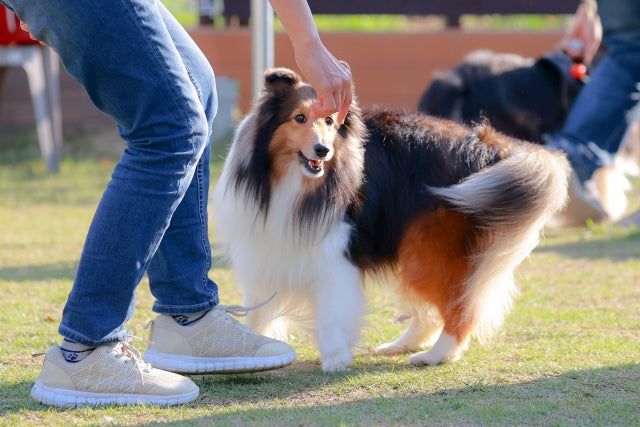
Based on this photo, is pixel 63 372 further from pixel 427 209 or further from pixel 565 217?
pixel 565 217

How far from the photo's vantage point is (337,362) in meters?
2.84

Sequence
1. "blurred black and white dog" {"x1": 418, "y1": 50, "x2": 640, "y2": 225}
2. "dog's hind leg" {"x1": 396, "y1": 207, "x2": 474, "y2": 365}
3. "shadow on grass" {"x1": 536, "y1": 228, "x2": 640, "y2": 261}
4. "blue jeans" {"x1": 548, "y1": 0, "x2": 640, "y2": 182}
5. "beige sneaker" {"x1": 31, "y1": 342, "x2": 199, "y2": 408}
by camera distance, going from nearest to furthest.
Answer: "beige sneaker" {"x1": 31, "y1": 342, "x2": 199, "y2": 408} < "dog's hind leg" {"x1": 396, "y1": 207, "x2": 474, "y2": 365} < "shadow on grass" {"x1": 536, "y1": 228, "x2": 640, "y2": 261} < "blue jeans" {"x1": 548, "y1": 0, "x2": 640, "y2": 182} < "blurred black and white dog" {"x1": 418, "y1": 50, "x2": 640, "y2": 225}

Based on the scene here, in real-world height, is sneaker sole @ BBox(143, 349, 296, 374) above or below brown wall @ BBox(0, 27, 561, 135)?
above

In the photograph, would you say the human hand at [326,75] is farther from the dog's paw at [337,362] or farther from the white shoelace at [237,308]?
the dog's paw at [337,362]

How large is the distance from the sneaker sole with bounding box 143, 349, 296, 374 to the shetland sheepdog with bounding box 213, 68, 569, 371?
33 centimetres

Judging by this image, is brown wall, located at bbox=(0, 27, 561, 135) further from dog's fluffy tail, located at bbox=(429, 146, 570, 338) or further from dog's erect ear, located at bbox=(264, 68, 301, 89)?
dog's fluffy tail, located at bbox=(429, 146, 570, 338)

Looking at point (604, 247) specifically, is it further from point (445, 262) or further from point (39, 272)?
point (39, 272)

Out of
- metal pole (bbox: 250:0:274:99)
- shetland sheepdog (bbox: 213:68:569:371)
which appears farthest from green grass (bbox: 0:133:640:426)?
metal pole (bbox: 250:0:274:99)

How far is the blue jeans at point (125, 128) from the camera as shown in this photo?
2018mm

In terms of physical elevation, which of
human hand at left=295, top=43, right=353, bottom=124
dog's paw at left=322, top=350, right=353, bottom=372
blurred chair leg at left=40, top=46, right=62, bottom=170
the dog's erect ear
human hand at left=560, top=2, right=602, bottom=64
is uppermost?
human hand at left=295, top=43, right=353, bottom=124

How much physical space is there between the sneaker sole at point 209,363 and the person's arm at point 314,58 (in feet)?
2.57

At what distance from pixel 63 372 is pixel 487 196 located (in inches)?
58.3

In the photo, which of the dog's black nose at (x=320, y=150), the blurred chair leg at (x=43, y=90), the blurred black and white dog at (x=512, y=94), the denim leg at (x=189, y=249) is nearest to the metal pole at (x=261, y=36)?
the blurred black and white dog at (x=512, y=94)

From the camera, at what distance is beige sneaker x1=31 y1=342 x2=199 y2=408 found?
2.28 meters
